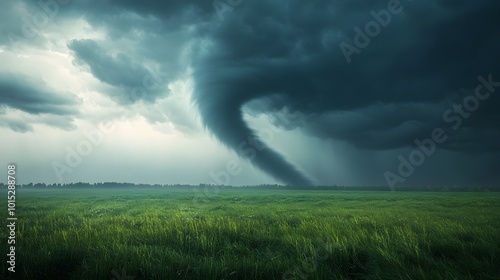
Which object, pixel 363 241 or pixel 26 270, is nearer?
pixel 26 270

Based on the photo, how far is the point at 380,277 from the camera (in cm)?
441

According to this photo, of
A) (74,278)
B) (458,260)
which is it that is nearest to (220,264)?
(74,278)

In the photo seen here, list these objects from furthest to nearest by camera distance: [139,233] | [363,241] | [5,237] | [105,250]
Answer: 1. [139,233]
2. [5,237]
3. [363,241]
4. [105,250]

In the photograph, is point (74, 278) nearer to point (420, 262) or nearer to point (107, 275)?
point (107, 275)

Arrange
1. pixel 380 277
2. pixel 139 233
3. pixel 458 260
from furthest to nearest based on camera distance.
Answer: pixel 139 233 → pixel 458 260 → pixel 380 277

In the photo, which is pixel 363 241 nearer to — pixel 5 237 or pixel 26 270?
pixel 26 270

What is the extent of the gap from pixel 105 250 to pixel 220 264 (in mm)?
2644

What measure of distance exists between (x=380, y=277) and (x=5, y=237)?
9.21 m

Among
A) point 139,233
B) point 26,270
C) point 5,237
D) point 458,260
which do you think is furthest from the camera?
point 139,233

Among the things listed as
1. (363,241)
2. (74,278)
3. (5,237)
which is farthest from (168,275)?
(5,237)

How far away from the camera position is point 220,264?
500 cm

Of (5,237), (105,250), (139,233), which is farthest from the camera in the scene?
(139,233)

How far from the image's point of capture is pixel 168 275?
4562 millimetres

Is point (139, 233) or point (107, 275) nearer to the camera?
point (107, 275)
